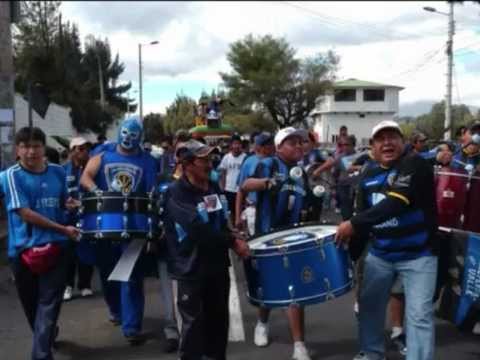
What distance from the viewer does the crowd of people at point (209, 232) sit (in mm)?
4691

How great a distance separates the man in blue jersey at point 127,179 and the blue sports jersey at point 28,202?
494 millimetres

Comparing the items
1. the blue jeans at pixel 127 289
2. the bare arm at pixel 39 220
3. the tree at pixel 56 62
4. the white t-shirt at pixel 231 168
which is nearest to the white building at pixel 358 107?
the tree at pixel 56 62

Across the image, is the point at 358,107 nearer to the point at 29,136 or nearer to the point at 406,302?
the point at 29,136

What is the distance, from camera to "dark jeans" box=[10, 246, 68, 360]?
527 cm

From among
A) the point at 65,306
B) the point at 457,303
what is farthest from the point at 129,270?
the point at 457,303

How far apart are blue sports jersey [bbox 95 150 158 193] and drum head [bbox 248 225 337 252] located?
124 cm

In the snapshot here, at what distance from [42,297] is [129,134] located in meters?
1.51

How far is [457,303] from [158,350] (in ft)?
7.97

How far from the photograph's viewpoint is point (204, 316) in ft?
16.1

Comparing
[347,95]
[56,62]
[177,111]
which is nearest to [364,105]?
[347,95]

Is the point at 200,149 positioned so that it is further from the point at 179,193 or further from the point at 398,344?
the point at 398,344

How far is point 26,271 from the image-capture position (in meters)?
5.34

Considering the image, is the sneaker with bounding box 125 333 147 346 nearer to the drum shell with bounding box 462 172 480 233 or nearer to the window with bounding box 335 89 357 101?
the drum shell with bounding box 462 172 480 233

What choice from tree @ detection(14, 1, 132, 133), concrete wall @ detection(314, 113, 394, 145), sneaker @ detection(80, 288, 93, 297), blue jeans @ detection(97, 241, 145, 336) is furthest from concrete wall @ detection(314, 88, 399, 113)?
blue jeans @ detection(97, 241, 145, 336)
